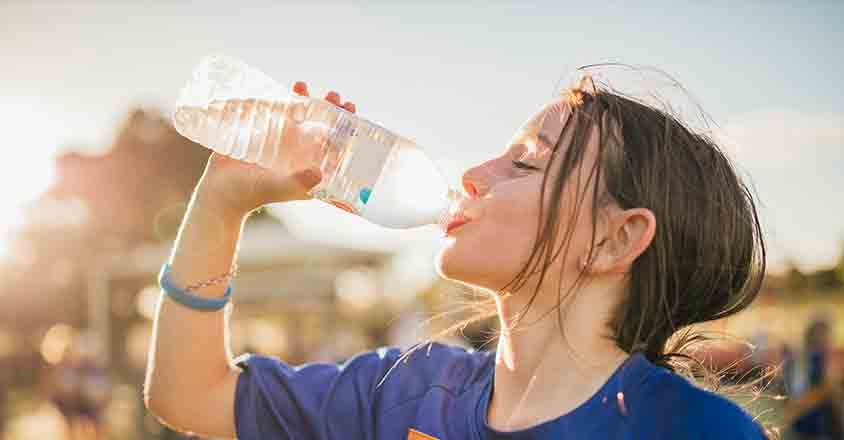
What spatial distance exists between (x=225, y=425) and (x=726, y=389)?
1203mm

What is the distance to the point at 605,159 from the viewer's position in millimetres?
1854

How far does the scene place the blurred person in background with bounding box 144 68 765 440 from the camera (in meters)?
1.79

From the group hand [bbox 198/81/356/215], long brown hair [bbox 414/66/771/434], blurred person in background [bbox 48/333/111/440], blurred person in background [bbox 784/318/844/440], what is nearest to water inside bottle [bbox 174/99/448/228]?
hand [bbox 198/81/356/215]

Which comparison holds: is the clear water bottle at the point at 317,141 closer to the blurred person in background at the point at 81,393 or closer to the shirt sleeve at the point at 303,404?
the shirt sleeve at the point at 303,404

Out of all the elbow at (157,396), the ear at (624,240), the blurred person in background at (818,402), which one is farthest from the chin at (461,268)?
the blurred person in background at (818,402)

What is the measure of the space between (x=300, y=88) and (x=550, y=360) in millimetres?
897

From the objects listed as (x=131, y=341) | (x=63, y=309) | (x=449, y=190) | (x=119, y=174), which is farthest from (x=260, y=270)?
(x=119, y=174)

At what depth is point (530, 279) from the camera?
1.84 meters

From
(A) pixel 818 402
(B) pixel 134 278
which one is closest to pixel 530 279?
(A) pixel 818 402

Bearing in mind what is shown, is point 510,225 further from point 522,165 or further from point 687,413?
point 687,413

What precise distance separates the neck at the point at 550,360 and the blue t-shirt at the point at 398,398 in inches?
1.5

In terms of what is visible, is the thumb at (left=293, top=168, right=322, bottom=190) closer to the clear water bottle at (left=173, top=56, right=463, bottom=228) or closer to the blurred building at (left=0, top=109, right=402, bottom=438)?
the clear water bottle at (left=173, top=56, right=463, bottom=228)

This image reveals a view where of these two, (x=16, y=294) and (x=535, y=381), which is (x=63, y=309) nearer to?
(x=16, y=294)

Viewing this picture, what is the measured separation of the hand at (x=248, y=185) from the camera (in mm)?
1896
